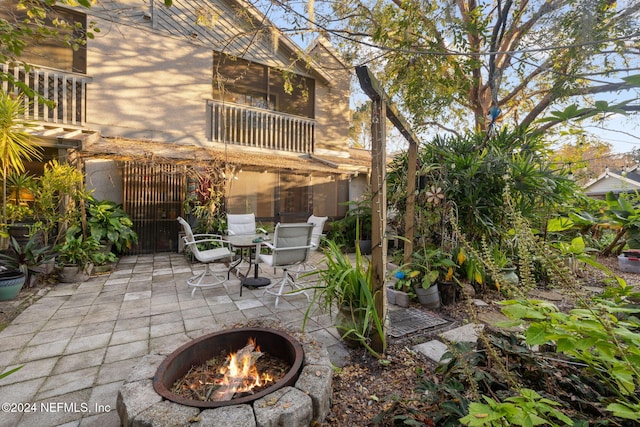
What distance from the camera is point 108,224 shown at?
528 cm

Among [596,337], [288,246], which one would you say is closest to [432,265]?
[288,246]

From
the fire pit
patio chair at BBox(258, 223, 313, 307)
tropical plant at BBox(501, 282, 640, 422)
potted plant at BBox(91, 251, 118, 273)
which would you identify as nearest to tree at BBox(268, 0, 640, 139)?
patio chair at BBox(258, 223, 313, 307)

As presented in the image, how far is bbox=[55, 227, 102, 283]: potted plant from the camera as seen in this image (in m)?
4.24

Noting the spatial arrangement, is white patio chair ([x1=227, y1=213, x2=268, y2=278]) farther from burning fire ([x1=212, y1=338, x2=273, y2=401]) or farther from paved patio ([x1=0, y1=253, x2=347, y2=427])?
burning fire ([x1=212, y1=338, x2=273, y2=401])

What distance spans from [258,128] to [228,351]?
690cm

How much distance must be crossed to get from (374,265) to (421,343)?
925 mm

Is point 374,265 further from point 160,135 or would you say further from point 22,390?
point 160,135

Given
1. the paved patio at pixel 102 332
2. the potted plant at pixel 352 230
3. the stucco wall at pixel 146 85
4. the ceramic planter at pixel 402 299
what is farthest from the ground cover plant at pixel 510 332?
the stucco wall at pixel 146 85

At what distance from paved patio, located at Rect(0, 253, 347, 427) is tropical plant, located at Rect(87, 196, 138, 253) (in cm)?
97

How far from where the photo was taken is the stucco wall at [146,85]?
6.05 metres

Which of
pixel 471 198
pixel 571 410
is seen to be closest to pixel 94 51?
pixel 471 198

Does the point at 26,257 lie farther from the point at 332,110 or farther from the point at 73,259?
the point at 332,110

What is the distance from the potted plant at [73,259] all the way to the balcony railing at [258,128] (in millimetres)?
3882

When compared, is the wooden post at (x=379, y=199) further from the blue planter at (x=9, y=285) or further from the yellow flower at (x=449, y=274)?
the blue planter at (x=9, y=285)
